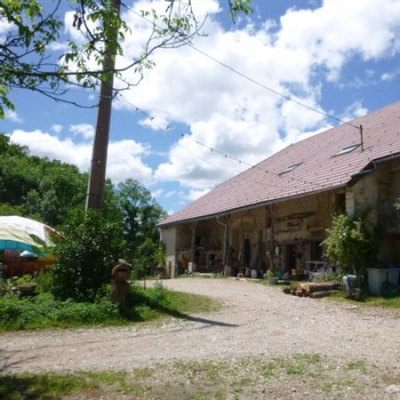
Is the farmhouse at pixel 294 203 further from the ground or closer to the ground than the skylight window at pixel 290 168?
closer to the ground

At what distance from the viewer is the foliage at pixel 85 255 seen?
9.85 meters

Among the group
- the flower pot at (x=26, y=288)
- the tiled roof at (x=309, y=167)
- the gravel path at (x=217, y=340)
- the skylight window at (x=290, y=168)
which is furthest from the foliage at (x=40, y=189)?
the gravel path at (x=217, y=340)

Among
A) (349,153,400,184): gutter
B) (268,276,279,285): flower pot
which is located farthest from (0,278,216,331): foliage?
(349,153,400,184): gutter

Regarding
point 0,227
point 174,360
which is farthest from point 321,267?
point 174,360

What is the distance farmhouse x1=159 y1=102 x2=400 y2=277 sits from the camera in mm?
15102

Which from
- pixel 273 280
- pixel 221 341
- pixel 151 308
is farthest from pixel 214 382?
pixel 273 280

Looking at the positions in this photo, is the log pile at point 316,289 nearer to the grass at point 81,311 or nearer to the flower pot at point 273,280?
the flower pot at point 273,280

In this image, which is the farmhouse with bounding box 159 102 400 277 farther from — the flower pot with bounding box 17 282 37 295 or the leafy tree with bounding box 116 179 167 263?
the leafy tree with bounding box 116 179 167 263

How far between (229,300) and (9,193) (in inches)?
1358

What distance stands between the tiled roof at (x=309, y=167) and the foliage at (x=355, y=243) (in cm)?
122

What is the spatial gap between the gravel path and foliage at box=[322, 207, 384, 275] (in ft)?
11.5

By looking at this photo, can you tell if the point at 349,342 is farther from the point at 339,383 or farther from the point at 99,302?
the point at 99,302

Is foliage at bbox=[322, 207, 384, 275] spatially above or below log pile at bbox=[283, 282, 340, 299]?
above

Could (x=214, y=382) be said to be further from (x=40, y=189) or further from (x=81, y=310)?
(x=40, y=189)
